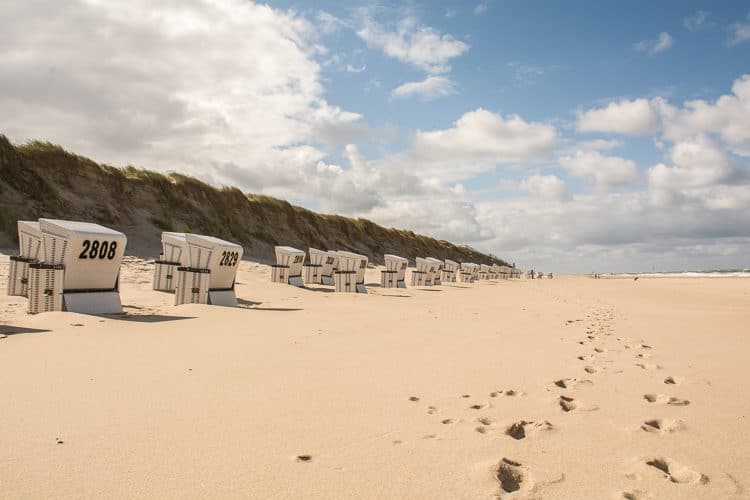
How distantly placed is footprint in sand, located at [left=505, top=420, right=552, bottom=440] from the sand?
0.01m

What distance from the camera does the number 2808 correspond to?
8414mm

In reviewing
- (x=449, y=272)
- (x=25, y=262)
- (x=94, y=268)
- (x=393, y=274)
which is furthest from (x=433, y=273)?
(x=94, y=268)

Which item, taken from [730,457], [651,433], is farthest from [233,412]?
[730,457]

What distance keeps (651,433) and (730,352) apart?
157 inches

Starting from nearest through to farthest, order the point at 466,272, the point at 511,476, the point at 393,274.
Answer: the point at 511,476 → the point at 393,274 → the point at 466,272

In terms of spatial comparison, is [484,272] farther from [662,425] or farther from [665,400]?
[662,425]

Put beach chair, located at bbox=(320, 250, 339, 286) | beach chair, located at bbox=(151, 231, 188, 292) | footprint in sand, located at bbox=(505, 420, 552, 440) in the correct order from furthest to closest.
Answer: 1. beach chair, located at bbox=(320, 250, 339, 286)
2. beach chair, located at bbox=(151, 231, 188, 292)
3. footprint in sand, located at bbox=(505, 420, 552, 440)

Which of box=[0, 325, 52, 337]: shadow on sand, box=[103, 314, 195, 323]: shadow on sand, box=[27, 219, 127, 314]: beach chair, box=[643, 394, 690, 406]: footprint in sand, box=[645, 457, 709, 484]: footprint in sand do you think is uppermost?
box=[27, 219, 127, 314]: beach chair

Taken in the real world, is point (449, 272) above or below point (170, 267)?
above

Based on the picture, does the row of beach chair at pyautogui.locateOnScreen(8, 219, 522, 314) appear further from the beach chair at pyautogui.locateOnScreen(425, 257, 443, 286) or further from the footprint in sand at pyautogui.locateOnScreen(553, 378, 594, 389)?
the beach chair at pyautogui.locateOnScreen(425, 257, 443, 286)

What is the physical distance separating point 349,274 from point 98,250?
9.57m

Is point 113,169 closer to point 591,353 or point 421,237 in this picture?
point 591,353

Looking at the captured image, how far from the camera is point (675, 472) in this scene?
2594 millimetres

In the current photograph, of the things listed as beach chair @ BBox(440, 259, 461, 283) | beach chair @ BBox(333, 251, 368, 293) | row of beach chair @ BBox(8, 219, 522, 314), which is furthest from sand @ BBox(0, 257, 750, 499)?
beach chair @ BBox(440, 259, 461, 283)
